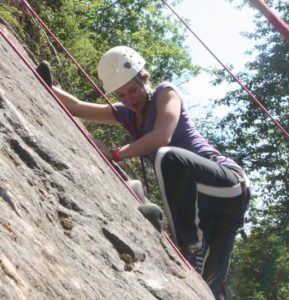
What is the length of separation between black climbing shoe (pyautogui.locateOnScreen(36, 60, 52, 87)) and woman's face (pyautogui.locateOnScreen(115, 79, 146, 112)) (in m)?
0.53

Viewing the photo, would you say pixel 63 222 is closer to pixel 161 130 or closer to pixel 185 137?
pixel 161 130

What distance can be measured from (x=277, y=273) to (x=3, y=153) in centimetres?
1856

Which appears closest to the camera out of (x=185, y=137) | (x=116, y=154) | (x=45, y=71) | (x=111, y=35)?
(x=116, y=154)

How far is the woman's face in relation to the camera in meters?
3.90

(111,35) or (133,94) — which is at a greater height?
(111,35)

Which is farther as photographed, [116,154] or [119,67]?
[119,67]

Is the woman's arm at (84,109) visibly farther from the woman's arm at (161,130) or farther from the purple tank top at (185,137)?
the woman's arm at (161,130)

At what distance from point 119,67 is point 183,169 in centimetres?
82

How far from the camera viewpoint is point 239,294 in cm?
1703

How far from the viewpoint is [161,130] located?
12.0 feet

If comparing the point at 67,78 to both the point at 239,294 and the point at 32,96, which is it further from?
the point at 239,294

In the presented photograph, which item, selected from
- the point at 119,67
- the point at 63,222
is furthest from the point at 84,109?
the point at 63,222

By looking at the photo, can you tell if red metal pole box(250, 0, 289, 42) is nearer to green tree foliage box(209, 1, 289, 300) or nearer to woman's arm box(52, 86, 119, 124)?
woman's arm box(52, 86, 119, 124)

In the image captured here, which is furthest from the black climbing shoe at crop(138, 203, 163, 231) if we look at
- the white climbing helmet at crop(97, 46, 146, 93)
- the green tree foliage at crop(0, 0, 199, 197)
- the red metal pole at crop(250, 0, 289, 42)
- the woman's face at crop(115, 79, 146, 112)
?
the green tree foliage at crop(0, 0, 199, 197)
